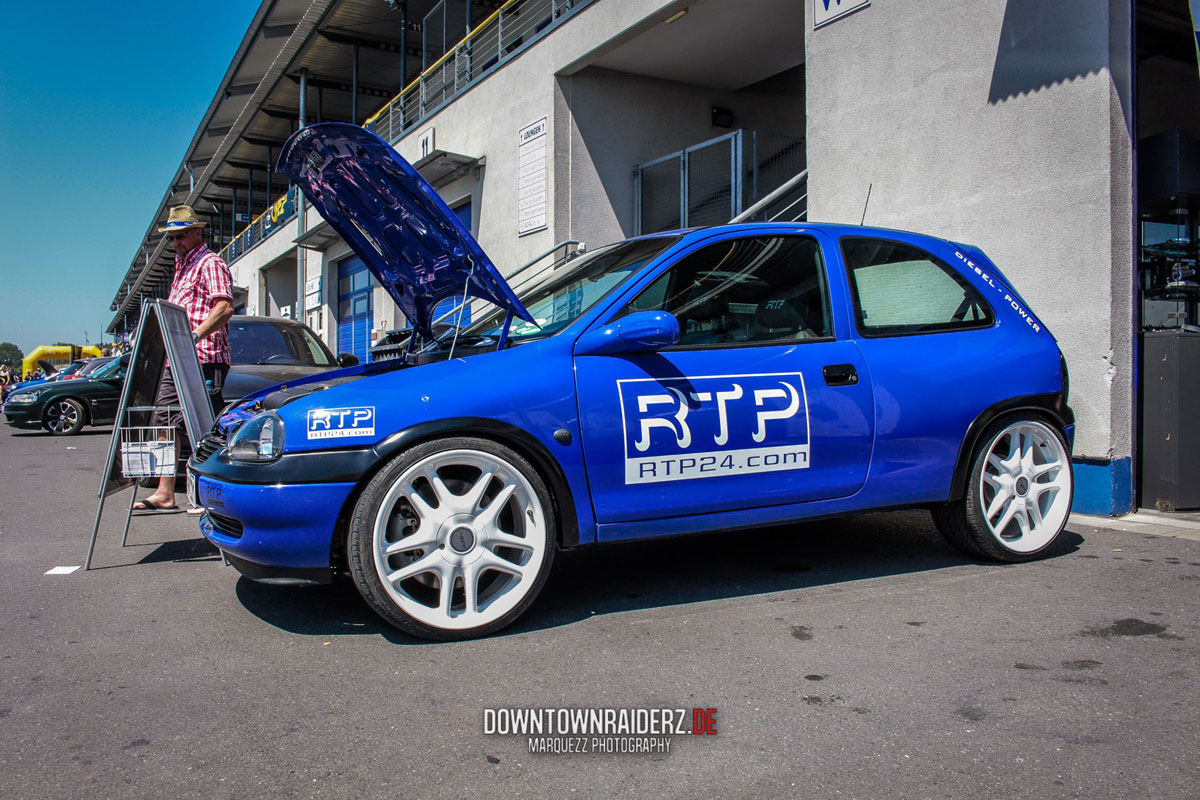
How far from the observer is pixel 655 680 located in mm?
2684

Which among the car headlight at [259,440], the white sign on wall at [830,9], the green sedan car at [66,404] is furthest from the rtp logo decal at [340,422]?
the green sedan car at [66,404]

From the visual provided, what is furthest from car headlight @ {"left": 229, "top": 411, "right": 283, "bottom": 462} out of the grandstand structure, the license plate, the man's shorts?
the grandstand structure

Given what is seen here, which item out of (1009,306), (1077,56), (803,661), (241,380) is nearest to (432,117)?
(241,380)

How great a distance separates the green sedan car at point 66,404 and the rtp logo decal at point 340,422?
1328 centimetres

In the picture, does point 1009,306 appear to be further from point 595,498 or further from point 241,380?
point 241,380

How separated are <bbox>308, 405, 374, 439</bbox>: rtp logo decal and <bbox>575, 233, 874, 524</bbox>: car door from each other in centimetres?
77

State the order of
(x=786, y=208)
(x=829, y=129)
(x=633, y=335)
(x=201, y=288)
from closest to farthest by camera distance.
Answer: (x=633, y=335) < (x=201, y=288) < (x=829, y=129) < (x=786, y=208)

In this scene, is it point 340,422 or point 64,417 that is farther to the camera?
point 64,417

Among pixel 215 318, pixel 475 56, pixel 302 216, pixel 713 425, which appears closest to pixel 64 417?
pixel 302 216

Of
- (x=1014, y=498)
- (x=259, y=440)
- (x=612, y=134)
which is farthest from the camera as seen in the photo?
(x=612, y=134)

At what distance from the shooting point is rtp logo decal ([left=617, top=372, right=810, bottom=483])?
10.7 ft

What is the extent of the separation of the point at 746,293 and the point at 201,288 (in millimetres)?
3712

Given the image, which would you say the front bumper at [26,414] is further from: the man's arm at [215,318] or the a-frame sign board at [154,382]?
the a-frame sign board at [154,382]

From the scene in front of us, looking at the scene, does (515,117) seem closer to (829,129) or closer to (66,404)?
(829,129)
